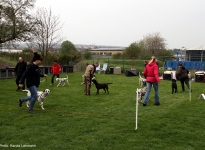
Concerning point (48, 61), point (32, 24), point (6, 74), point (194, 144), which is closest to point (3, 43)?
point (32, 24)

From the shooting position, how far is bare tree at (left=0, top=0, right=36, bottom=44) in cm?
2503

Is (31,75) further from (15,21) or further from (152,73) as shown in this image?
(15,21)

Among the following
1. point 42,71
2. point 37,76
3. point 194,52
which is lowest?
point 42,71

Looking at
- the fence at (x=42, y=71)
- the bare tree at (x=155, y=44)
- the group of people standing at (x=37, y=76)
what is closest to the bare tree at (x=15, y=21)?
the fence at (x=42, y=71)

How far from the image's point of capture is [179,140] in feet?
17.9

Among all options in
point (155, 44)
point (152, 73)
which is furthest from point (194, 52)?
point (152, 73)

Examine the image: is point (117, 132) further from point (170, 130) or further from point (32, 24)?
point (32, 24)

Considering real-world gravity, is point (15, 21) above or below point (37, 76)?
above

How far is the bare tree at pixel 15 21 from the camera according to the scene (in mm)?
25031

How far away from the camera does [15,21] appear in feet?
83.5

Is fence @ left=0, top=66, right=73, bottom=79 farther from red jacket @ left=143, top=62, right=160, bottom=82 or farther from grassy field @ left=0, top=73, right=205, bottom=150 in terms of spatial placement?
red jacket @ left=143, top=62, right=160, bottom=82

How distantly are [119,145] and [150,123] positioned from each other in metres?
1.88

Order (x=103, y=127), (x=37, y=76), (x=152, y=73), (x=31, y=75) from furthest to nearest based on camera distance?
(x=152, y=73) < (x=37, y=76) < (x=31, y=75) < (x=103, y=127)

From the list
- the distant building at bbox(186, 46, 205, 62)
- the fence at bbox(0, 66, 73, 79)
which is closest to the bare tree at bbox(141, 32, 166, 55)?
the distant building at bbox(186, 46, 205, 62)
